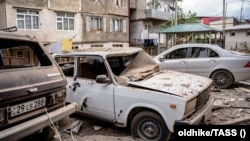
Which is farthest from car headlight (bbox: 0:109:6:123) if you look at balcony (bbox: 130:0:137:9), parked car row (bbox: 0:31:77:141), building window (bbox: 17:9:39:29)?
balcony (bbox: 130:0:137:9)

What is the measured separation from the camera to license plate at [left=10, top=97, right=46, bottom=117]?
2.99 m

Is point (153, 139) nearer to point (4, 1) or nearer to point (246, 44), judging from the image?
point (4, 1)

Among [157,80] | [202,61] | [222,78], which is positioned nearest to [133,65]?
[157,80]

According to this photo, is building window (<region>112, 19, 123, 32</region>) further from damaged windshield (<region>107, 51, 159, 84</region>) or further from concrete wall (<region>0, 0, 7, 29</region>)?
damaged windshield (<region>107, 51, 159, 84</region>)

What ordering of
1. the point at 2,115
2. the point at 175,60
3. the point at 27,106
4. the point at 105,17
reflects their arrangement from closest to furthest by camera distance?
the point at 2,115, the point at 27,106, the point at 175,60, the point at 105,17

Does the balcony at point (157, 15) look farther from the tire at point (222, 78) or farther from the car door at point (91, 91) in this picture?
the car door at point (91, 91)

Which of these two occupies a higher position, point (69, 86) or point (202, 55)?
point (202, 55)

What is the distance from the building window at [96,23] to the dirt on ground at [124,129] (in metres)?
19.8

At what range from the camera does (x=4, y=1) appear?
1848 centimetres

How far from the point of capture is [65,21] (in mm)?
23125

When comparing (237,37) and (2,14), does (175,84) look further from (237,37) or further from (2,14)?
(237,37)

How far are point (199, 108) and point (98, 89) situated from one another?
2001 mm

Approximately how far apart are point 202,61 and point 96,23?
18.8 m

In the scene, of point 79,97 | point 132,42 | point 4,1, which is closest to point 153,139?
point 79,97
